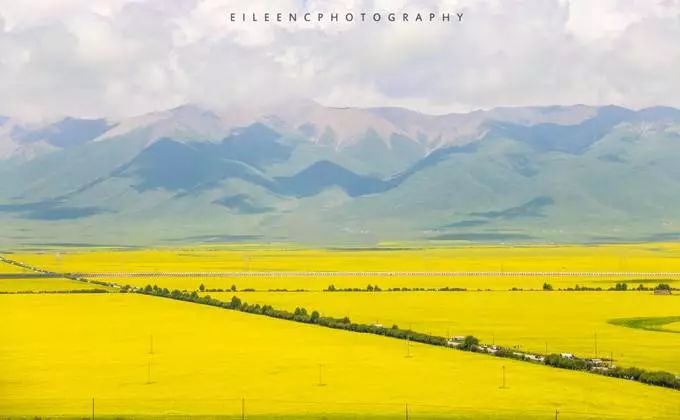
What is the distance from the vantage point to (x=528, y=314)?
88.8 m

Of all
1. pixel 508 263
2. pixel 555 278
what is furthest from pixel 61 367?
pixel 508 263

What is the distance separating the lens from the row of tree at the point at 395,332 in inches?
2181

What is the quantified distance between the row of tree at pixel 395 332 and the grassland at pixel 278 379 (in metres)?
1.21

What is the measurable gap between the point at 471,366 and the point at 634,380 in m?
8.14

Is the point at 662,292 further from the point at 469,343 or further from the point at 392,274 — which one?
the point at 469,343

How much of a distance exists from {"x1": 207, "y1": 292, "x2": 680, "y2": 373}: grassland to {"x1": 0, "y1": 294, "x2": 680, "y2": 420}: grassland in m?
7.28

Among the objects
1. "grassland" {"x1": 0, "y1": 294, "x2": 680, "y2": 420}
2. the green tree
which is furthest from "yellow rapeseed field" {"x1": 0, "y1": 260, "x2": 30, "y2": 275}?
the green tree

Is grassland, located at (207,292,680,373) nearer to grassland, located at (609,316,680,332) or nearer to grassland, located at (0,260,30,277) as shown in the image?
grassland, located at (609,316,680,332)

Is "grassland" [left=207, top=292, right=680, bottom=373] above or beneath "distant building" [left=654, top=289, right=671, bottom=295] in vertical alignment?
beneath

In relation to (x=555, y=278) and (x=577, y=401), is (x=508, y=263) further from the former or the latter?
(x=577, y=401)

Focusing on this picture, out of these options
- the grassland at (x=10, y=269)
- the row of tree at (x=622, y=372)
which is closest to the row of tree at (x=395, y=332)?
the row of tree at (x=622, y=372)

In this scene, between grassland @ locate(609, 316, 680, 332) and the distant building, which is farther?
the distant building

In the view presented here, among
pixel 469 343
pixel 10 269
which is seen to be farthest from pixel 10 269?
pixel 469 343

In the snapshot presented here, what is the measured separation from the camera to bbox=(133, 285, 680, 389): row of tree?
55.4 m
